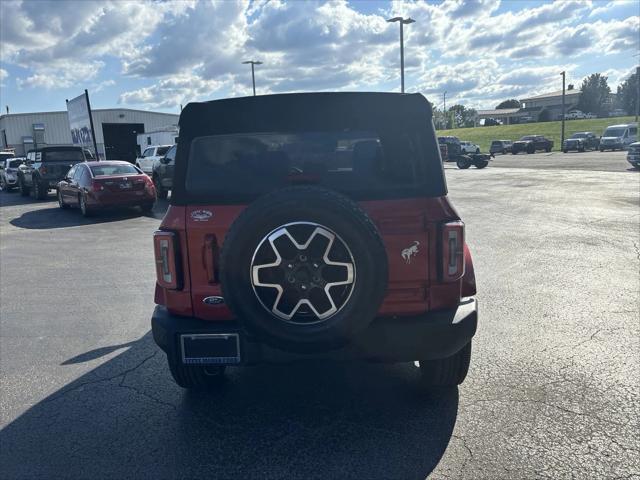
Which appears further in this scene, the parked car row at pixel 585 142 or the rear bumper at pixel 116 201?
the parked car row at pixel 585 142

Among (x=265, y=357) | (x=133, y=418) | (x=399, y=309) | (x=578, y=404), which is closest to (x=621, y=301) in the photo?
(x=578, y=404)

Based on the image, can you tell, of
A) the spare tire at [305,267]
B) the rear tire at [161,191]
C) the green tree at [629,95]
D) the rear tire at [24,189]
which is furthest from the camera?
the green tree at [629,95]

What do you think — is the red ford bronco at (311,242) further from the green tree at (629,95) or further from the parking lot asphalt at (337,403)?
the green tree at (629,95)

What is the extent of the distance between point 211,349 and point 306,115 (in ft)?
5.15

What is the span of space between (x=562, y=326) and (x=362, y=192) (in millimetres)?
2983

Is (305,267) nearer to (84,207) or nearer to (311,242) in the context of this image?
(311,242)

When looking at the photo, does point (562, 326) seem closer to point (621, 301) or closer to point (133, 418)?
point (621, 301)

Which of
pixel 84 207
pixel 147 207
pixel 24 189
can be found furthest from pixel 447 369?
pixel 24 189

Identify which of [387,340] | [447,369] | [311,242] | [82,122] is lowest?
[447,369]

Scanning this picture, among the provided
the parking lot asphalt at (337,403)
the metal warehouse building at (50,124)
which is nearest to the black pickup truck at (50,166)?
the parking lot asphalt at (337,403)

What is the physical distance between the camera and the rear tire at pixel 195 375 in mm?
3827

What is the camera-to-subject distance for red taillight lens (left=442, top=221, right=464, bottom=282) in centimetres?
329

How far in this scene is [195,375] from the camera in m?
3.84

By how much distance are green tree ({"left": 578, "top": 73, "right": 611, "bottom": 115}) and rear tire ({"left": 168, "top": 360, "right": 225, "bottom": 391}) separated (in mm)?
135715
